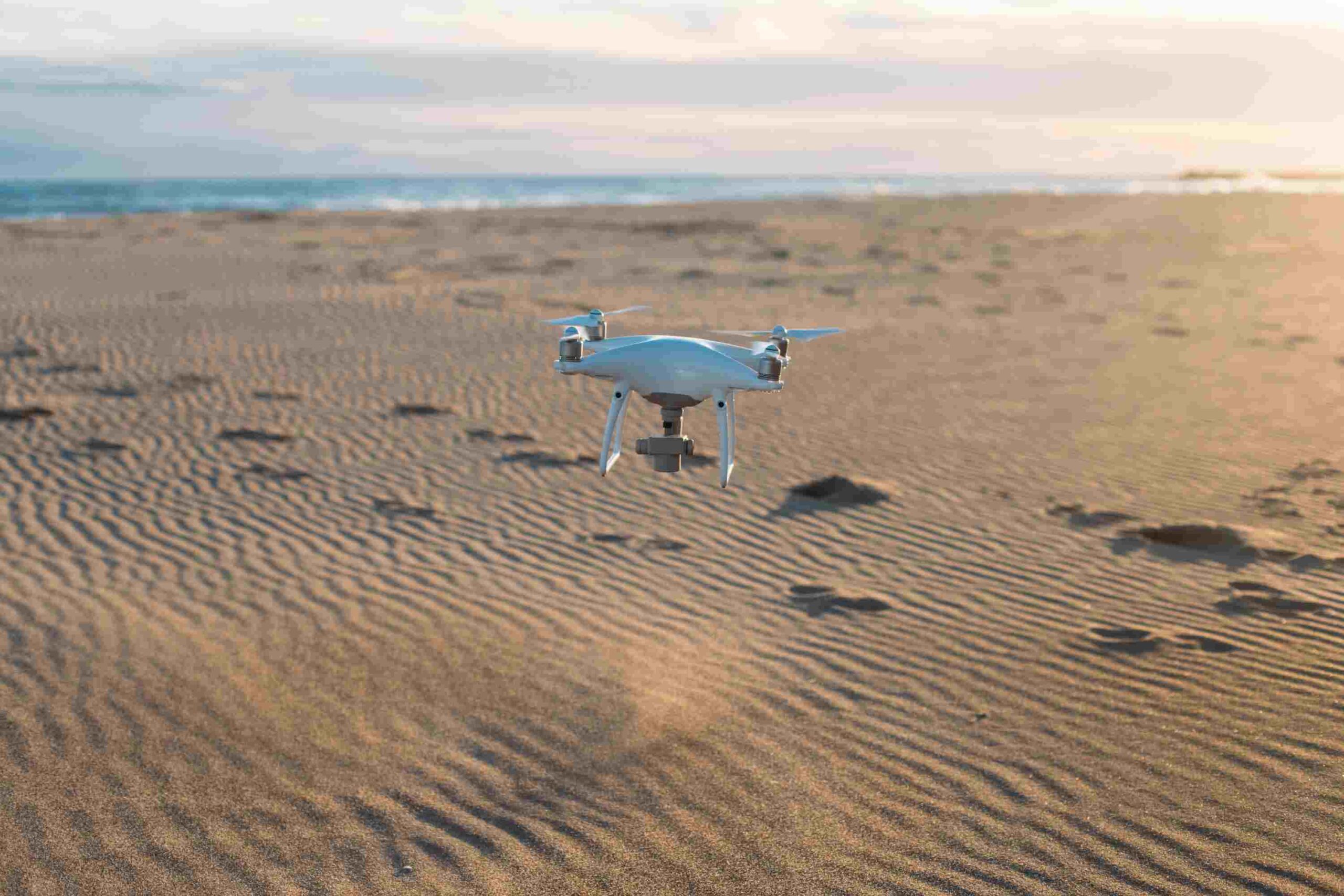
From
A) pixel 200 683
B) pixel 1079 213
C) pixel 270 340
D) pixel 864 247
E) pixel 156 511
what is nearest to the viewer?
pixel 200 683

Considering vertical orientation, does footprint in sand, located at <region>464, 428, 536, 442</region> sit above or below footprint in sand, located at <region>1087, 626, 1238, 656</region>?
above

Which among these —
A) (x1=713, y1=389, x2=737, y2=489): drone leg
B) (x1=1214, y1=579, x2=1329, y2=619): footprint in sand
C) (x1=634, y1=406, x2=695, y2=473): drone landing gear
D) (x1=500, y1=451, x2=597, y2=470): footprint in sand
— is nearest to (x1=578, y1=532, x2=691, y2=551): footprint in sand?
(x1=500, y1=451, x2=597, y2=470): footprint in sand

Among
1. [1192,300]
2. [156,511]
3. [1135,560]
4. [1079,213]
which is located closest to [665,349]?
[1135,560]

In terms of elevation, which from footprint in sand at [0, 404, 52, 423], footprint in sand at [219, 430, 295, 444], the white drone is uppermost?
the white drone

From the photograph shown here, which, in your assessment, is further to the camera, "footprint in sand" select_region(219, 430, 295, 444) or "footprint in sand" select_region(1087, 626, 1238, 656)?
"footprint in sand" select_region(219, 430, 295, 444)

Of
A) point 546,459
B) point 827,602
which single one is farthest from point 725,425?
point 546,459

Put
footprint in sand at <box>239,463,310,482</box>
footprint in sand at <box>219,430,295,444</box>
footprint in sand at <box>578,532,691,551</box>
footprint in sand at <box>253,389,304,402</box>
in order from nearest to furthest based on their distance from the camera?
1. footprint in sand at <box>578,532,691,551</box>
2. footprint in sand at <box>239,463,310,482</box>
3. footprint in sand at <box>219,430,295,444</box>
4. footprint in sand at <box>253,389,304,402</box>

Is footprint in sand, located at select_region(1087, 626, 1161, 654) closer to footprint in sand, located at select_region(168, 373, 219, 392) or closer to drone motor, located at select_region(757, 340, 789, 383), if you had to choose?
drone motor, located at select_region(757, 340, 789, 383)

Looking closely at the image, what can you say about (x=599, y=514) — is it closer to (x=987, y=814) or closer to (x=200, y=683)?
(x=200, y=683)
